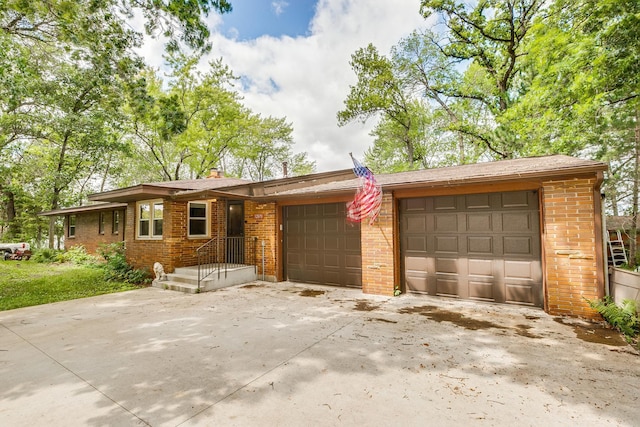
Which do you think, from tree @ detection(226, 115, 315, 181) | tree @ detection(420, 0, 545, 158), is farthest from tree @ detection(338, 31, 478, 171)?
tree @ detection(226, 115, 315, 181)

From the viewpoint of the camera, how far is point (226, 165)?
87.3 feet

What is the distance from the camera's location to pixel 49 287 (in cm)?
809

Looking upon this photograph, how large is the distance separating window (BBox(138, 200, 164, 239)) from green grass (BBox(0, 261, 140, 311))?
5.63 feet

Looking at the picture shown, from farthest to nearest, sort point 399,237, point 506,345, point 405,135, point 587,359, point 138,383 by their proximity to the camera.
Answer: point 405,135, point 399,237, point 506,345, point 587,359, point 138,383

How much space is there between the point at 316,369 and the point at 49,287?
30.6ft

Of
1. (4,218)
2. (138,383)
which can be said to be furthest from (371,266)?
(4,218)

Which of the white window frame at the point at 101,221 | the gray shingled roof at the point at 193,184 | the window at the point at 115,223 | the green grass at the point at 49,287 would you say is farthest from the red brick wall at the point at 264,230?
the white window frame at the point at 101,221

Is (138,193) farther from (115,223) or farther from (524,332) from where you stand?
(524,332)

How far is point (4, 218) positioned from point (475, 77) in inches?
1327

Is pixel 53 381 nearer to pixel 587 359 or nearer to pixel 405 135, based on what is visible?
pixel 587 359

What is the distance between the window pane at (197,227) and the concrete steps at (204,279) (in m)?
1.21

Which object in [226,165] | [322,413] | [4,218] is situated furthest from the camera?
[226,165]

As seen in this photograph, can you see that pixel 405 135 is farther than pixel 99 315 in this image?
Yes

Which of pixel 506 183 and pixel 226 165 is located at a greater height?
pixel 226 165
